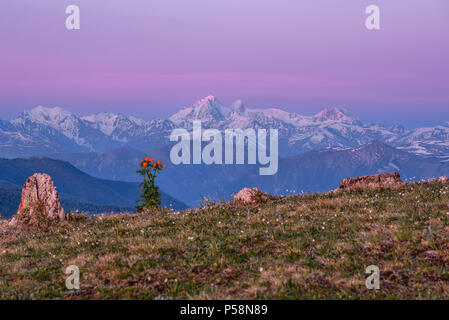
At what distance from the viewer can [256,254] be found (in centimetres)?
1037

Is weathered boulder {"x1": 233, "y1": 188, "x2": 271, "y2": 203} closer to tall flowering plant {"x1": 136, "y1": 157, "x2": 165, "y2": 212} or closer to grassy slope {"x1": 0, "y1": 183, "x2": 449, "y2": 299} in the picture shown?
grassy slope {"x1": 0, "y1": 183, "x2": 449, "y2": 299}

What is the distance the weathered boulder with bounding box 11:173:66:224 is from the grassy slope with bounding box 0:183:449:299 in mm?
1846

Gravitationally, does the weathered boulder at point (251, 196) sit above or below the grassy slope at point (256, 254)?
above

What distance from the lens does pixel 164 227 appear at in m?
14.2

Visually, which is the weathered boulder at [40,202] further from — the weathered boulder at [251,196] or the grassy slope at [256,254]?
the weathered boulder at [251,196]

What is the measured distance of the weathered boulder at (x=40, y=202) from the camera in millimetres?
17281

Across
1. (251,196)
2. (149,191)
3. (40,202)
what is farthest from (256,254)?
(40,202)

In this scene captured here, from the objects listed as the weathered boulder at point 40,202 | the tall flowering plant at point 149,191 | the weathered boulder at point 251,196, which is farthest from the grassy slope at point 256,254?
the tall flowering plant at point 149,191

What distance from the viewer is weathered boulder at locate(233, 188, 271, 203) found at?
17703mm

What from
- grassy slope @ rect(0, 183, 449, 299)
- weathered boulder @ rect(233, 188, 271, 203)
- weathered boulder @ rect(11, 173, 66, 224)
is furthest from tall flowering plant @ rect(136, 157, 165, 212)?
grassy slope @ rect(0, 183, 449, 299)

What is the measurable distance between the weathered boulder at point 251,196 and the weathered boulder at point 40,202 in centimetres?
740
